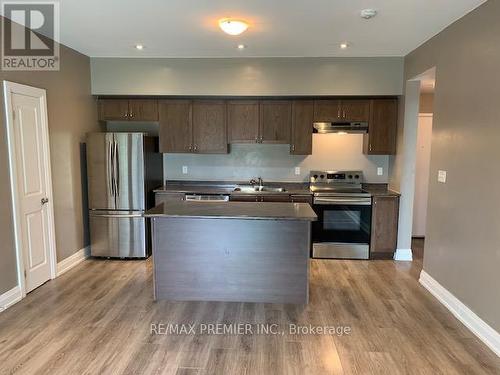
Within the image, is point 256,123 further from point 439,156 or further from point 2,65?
point 2,65

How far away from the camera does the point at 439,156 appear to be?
345 centimetres

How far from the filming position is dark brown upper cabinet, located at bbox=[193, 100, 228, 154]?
4766 millimetres

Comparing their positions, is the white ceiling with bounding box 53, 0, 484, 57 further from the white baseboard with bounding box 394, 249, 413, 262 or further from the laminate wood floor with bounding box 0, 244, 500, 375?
the laminate wood floor with bounding box 0, 244, 500, 375

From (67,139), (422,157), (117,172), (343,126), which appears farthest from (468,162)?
(67,139)

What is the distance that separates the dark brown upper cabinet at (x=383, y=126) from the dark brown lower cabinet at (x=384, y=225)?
734mm

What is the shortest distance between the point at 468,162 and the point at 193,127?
338cm

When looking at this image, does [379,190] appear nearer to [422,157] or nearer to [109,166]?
[422,157]

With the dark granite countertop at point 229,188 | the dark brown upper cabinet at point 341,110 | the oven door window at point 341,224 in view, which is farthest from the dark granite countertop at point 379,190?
the dark brown upper cabinet at point 341,110

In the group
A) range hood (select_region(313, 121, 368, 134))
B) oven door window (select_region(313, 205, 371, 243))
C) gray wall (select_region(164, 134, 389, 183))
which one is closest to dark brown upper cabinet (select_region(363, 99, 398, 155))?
range hood (select_region(313, 121, 368, 134))

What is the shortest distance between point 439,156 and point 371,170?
5.32 feet

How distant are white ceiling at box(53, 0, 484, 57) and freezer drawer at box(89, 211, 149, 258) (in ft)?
7.10

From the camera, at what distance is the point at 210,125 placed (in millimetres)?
4789

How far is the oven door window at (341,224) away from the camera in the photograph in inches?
179

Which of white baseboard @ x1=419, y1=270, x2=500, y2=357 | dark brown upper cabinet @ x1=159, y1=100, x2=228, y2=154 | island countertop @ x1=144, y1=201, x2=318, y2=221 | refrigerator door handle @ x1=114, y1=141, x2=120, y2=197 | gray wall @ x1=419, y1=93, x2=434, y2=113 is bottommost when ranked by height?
white baseboard @ x1=419, y1=270, x2=500, y2=357
